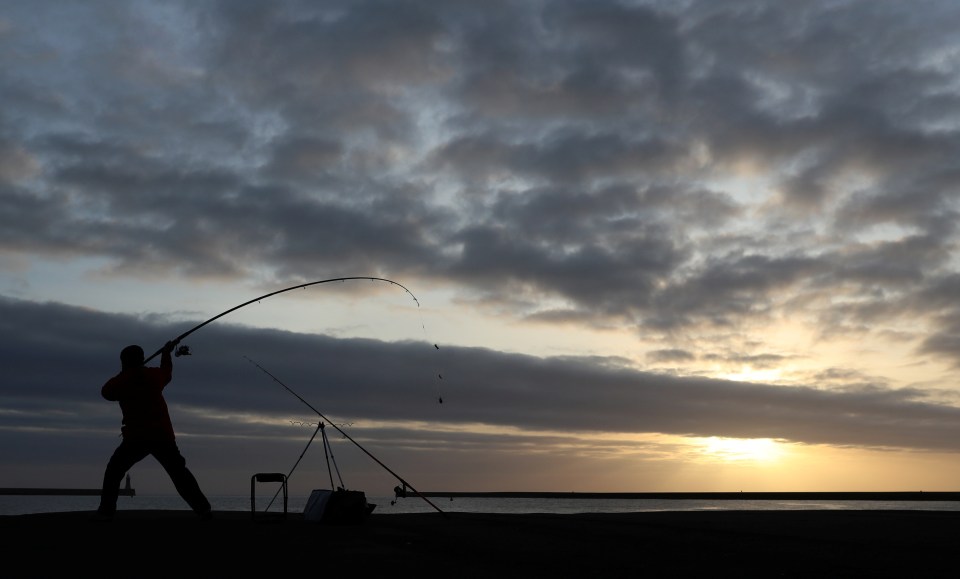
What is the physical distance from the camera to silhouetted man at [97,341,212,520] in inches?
503

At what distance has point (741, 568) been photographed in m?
8.77

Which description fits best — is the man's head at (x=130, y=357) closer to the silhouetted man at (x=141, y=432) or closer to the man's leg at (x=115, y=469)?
the silhouetted man at (x=141, y=432)

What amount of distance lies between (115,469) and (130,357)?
1630 mm

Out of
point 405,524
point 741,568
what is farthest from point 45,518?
point 741,568

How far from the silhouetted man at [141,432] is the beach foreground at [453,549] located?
1.81ft

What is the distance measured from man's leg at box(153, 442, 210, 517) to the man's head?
128cm

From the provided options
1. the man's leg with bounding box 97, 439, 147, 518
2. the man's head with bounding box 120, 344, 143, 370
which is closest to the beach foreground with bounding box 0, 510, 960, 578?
the man's leg with bounding box 97, 439, 147, 518

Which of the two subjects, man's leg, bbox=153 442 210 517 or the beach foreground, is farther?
man's leg, bbox=153 442 210 517

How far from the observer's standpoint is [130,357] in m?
13.3

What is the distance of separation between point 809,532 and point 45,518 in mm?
11626

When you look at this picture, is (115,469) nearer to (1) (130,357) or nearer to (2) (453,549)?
(1) (130,357)

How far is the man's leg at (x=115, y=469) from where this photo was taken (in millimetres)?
12668

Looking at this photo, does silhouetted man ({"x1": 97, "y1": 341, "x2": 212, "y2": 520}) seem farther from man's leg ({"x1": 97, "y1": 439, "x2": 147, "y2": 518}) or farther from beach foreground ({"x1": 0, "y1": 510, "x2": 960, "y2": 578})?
beach foreground ({"x1": 0, "y1": 510, "x2": 960, "y2": 578})

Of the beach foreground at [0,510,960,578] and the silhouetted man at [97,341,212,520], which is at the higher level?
the silhouetted man at [97,341,212,520]
